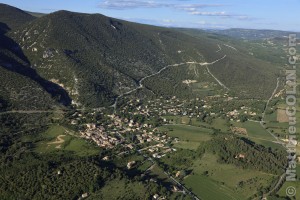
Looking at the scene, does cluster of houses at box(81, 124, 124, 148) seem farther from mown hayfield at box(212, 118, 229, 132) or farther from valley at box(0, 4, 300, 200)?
mown hayfield at box(212, 118, 229, 132)

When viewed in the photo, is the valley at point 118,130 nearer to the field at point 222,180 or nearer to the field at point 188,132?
the field at point 222,180

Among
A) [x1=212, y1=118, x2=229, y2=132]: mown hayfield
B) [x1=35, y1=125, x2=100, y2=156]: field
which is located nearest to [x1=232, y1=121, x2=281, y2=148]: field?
[x1=212, y1=118, x2=229, y2=132]: mown hayfield

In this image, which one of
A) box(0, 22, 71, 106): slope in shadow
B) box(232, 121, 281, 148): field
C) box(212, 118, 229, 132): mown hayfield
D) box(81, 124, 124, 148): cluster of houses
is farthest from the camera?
box(0, 22, 71, 106): slope in shadow

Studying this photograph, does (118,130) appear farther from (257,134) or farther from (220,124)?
(257,134)

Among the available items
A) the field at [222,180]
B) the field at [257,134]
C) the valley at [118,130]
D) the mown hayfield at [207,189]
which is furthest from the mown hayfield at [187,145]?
the field at [257,134]

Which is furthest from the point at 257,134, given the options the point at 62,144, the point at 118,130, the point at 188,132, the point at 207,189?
the point at 62,144

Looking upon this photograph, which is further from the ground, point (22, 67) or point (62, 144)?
point (22, 67)
